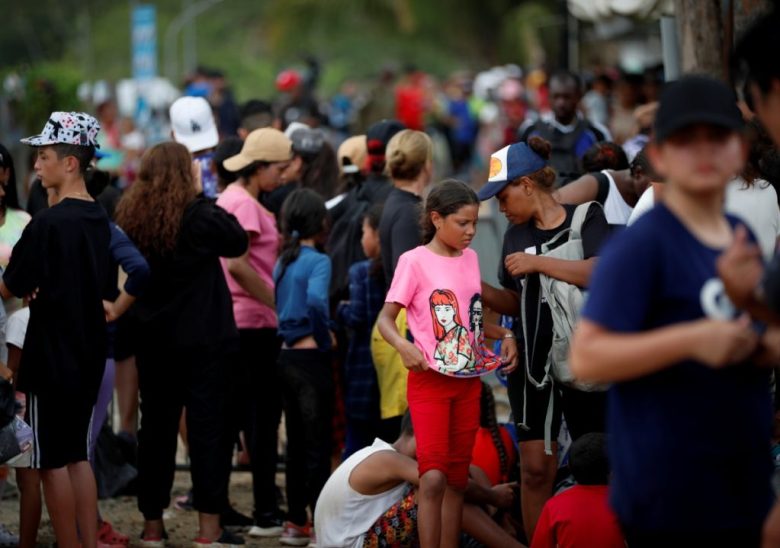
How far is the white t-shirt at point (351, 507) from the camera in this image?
6.85 meters

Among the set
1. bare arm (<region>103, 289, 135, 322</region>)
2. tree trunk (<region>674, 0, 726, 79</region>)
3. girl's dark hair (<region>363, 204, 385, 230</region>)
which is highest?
tree trunk (<region>674, 0, 726, 79</region>)

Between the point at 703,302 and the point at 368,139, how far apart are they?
5490 millimetres

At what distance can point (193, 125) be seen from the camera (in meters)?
9.23

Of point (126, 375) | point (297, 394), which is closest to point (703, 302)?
point (297, 394)

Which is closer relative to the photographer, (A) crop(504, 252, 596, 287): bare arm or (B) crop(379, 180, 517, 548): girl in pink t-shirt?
(A) crop(504, 252, 596, 287): bare arm

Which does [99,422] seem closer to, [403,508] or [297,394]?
[297,394]

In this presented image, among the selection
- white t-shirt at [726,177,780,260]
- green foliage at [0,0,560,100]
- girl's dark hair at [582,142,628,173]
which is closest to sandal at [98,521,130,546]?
girl's dark hair at [582,142,628,173]

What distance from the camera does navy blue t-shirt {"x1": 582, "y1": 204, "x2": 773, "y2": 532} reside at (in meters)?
3.64

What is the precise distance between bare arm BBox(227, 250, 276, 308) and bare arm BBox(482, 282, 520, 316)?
5.84 ft

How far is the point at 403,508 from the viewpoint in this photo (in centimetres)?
682

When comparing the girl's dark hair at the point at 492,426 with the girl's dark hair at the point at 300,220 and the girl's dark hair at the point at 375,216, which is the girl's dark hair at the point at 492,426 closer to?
the girl's dark hair at the point at 375,216

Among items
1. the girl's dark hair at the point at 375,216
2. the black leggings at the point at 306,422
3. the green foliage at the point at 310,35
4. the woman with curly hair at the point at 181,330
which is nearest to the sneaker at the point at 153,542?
the woman with curly hair at the point at 181,330

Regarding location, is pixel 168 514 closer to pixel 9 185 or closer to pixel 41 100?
pixel 9 185

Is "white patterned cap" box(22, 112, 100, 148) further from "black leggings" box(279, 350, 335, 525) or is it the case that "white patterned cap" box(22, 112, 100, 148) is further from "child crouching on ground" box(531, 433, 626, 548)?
"child crouching on ground" box(531, 433, 626, 548)
